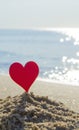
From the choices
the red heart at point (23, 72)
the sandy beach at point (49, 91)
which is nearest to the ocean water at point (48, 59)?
the sandy beach at point (49, 91)

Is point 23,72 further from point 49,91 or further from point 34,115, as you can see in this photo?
point 49,91

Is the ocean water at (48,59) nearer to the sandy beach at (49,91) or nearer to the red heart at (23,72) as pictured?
the sandy beach at (49,91)

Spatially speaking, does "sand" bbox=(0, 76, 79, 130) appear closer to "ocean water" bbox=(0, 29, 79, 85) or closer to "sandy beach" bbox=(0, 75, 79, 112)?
"sandy beach" bbox=(0, 75, 79, 112)

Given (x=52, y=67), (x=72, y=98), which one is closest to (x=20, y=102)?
(x=72, y=98)

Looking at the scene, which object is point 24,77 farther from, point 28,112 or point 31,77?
point 28,112

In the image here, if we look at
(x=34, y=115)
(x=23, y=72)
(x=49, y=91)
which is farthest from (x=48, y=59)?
(x=34, y=115)

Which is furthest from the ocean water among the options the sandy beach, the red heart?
the red heart

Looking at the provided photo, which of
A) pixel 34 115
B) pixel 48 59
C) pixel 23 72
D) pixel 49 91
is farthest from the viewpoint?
pixel 48 59

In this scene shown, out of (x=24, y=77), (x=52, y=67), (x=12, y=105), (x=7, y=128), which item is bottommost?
(x=7, y=128)
